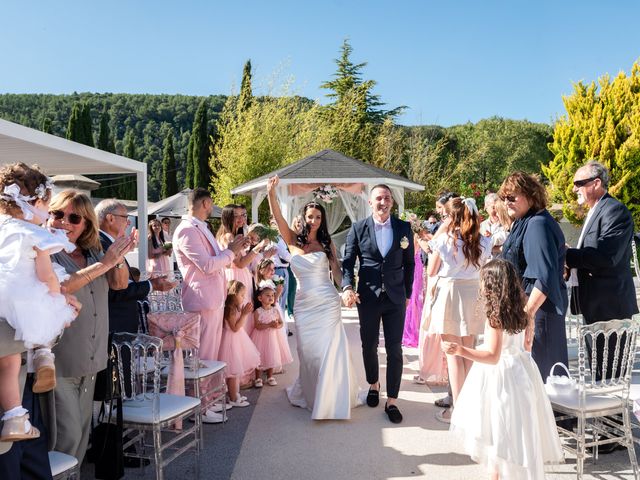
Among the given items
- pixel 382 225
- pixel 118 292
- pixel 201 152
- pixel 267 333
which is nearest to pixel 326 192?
pixel 267 333

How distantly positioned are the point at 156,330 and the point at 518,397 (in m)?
2.64

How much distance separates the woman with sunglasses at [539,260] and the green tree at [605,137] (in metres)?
14.6

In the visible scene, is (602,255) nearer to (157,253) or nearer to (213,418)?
(213,418)

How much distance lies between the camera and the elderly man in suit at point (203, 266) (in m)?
4.91

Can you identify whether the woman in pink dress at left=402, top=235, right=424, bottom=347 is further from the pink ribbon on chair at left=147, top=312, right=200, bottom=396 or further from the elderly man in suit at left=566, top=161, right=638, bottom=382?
the pink ribbon on chair at left=147, top=312, right=200, bottom=396

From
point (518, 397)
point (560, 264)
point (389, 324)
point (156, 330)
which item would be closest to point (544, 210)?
point (560, 264)

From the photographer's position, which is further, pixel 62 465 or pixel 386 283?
pixel 386 283

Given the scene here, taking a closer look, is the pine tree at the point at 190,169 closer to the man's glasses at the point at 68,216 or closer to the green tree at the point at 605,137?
the green tree at the point at 605,137

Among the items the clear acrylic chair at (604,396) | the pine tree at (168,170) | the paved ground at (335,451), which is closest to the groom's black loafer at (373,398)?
the paved ground at (335,451)

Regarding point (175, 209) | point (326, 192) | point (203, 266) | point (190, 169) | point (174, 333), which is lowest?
point (174, 333)

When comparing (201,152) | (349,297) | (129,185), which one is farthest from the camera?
(129,185)

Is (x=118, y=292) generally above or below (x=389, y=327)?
above

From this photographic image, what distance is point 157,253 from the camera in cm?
1059

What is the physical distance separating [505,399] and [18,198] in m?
2.80
